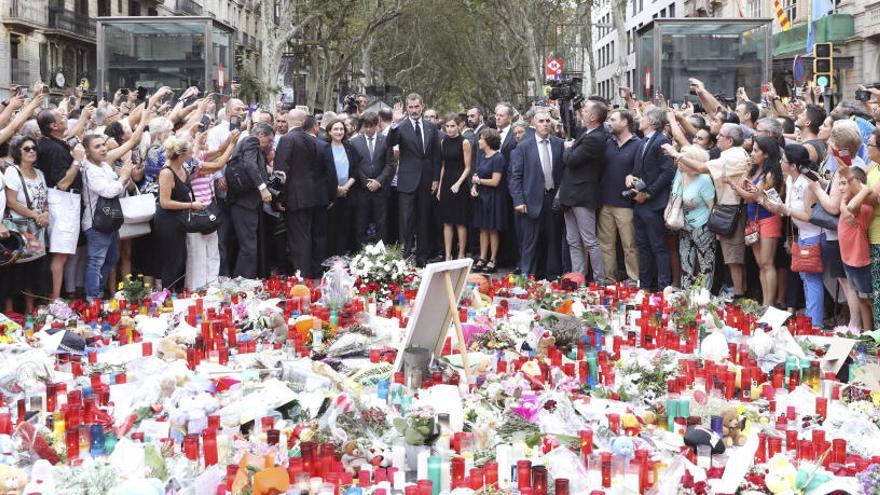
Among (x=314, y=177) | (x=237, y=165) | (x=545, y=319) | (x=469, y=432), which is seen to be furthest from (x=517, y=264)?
(x=469, y=432)

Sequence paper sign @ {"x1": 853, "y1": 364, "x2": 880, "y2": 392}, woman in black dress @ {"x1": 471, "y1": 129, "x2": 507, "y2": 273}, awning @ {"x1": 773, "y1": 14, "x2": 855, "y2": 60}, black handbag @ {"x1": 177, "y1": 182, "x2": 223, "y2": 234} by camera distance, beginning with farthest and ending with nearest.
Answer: awning @ {"x1": 773, "y1": 14, "x2": 855, "y2": 60} < woman in black dress @ {"x1": 471, "y1": 129, "x2": 507, "y2": 273} < black handbag @ {"x1": 177, "y1": 182, "x2": 223, "y2": 234} < paper sign @ {"x1": 853, "y1": 364, "x2": 880, "y2": 392}

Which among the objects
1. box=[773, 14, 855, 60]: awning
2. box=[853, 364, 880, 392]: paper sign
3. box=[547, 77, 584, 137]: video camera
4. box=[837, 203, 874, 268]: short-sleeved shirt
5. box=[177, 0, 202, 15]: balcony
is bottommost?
box=[853, 364, 880, 392]: paper sign

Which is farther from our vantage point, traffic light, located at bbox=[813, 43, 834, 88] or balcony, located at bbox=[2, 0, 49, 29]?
balcony, located at bbox=[2, 0, 49, 29]

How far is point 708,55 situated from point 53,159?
1159cm

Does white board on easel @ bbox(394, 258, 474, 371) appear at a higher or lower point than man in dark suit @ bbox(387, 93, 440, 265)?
lower

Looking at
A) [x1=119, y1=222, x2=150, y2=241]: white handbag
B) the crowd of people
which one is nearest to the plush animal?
the crowd of people

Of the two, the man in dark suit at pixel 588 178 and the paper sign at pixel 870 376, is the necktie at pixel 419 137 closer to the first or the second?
the man in dark suit at pixel 588 178

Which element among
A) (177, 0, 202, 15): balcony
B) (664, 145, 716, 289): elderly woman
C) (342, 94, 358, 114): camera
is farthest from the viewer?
(177, 0, 202, 15): balcony

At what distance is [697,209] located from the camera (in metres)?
11.0

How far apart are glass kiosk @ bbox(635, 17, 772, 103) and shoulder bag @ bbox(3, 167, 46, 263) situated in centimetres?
1112

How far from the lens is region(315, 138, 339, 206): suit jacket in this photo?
12.9 m

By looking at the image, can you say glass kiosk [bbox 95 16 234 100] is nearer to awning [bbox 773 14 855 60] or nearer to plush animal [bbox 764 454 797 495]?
plush animal [bbox 764 454 797 495]

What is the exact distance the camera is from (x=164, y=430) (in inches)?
211

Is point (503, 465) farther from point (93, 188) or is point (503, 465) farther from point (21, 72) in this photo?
point (21, 72)
